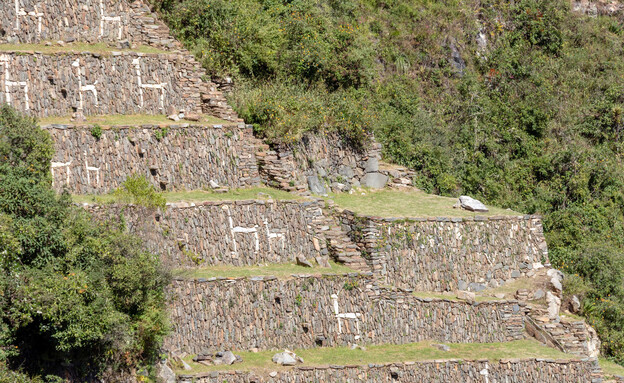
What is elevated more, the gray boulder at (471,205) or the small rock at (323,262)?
the gray boulder at (471,205)

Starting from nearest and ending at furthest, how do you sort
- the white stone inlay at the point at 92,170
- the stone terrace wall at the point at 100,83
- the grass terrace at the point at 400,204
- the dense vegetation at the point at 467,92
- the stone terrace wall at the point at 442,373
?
the stone terrace wall at the point at 442,373 → the white stone inlay at the point at 92,170 → the stone terrace wall at the point at 100,83 → the grass terrace at the point at 400,204 → the dense vegetation at the point at 467,92

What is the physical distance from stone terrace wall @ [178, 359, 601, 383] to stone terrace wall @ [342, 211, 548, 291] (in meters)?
3.56

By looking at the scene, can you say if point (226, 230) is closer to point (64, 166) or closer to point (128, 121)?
point (128, 121)

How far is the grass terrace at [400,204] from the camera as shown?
1339 inches

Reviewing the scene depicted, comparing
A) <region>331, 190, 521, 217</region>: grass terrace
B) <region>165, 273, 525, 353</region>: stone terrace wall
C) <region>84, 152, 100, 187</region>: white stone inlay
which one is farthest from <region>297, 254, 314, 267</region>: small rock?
<region>84, 152, 100, 187</region>: white stone inlay

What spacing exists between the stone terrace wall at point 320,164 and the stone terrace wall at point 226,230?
7.82 ft

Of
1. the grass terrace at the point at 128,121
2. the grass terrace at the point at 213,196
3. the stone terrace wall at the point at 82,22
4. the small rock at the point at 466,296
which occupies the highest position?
the stone terrace wall at the point at 82,22

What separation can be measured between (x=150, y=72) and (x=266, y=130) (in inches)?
172

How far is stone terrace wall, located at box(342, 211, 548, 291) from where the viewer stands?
3266 centimetres

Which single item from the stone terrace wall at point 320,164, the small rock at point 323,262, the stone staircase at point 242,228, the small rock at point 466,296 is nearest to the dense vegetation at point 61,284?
the stone staircase at point 242,228

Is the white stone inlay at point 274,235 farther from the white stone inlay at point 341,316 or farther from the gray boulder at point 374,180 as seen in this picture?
the gray boulder at point 374,180

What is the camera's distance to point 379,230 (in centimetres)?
3266

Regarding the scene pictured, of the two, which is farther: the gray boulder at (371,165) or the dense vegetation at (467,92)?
the gray boulder at (371,165)

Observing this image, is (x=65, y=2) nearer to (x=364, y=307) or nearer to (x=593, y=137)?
(x=364, y=307)
